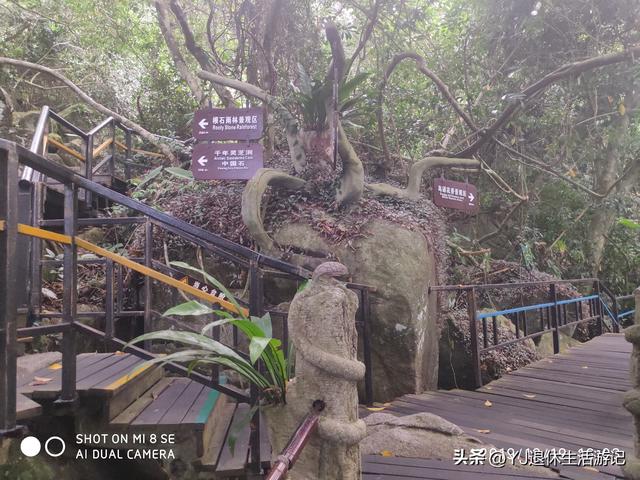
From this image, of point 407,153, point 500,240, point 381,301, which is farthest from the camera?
point 500,240

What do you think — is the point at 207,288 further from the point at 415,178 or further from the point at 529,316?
the point at 529,316

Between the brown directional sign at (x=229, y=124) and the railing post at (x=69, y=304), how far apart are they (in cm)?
320

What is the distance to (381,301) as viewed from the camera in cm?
488

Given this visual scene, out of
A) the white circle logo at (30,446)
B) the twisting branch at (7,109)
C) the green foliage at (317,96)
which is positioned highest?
the twisting branch at (7,109)

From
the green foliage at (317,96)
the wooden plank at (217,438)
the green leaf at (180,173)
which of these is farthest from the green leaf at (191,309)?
the green leaf at (180,173)

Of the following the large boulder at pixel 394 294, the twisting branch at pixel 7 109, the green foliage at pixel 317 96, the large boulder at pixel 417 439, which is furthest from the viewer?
the twisting branch at pixel 7 109

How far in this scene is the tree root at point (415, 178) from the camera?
634 cm

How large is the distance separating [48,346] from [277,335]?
237 centimetres

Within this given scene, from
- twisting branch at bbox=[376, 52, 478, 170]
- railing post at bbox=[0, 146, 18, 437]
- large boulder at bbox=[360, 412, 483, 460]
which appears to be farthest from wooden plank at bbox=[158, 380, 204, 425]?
twisting branch at bbox=[376, 52, 478, 170]

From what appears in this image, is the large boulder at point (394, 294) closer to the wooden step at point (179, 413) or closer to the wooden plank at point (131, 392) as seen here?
the wooden step at point (179, 413)

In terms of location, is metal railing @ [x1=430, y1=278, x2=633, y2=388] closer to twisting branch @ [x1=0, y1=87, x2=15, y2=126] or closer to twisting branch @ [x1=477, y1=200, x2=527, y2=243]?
twisting branch @ [x1=477, y1=200, x2=527, y2=243]

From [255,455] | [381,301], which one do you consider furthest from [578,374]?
[255,455]

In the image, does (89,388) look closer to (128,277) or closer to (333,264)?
(333,264)

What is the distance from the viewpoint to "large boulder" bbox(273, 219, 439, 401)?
4.75m
